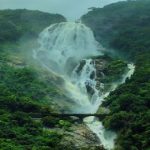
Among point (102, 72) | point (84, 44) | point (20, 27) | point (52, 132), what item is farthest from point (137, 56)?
point (52, 132)

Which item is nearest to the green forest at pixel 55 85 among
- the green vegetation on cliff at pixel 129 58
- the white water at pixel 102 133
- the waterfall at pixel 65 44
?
A: the green vegetation on cliff at pixel 129 58

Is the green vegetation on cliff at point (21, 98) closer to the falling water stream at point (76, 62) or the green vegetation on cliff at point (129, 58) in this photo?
the falling water stream at point (76, 62)

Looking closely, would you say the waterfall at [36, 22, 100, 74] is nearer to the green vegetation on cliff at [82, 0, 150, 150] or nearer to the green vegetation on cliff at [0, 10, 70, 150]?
the green vegetation on cliff at [0, 10, 70, 150]

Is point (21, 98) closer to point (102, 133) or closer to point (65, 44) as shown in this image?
point (102, 133)

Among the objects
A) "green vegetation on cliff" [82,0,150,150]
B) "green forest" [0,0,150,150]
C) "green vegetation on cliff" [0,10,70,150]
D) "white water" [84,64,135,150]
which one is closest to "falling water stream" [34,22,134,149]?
"white water" [84,64,135,150]

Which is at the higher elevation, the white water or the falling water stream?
the falling water stream

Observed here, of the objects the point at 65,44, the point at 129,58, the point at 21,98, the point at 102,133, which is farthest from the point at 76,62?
the point at 102,133
